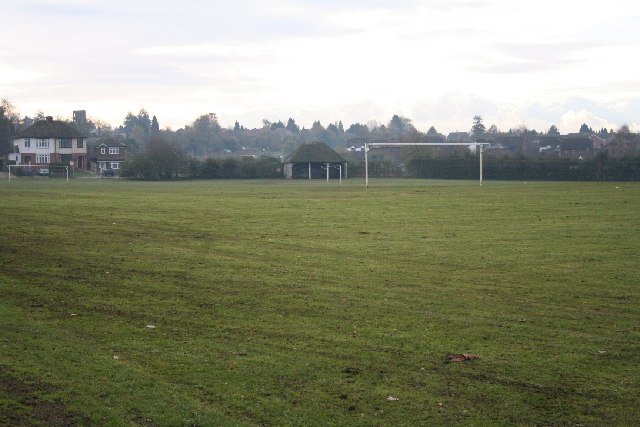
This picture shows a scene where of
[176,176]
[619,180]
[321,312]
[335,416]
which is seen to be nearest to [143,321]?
[321,312]

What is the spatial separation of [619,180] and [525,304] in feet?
248

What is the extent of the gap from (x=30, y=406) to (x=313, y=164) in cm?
10148

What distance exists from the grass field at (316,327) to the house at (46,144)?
10447 centimetres

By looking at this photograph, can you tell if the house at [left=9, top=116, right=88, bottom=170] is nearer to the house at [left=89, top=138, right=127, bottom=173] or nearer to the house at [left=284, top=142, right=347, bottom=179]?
the house at [left=89, top=138, right=127, bottom=173]

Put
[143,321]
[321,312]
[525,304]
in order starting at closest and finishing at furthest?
[143,321]
[321,312]
[525,304]

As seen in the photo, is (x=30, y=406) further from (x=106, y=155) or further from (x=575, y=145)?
(x=575, y=145)

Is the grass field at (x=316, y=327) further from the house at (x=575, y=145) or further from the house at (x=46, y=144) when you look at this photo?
the house at (x=575, y=145)

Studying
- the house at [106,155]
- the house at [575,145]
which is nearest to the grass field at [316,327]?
the house at [106,155]

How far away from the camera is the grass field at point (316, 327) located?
1088 centimetres

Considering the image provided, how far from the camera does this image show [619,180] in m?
88.3

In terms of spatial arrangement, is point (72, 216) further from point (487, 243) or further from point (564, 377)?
point (564, 377)

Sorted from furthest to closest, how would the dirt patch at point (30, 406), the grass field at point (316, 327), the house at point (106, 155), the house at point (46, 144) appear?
the house at point (106, 155)
the house at point (46, 144)
the grass field at point (316, 327)
the dirt patch at point (30, 406)

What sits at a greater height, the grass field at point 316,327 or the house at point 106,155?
the house at point 106,155

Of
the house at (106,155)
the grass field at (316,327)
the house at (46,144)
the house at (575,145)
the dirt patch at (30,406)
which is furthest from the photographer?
the house at (575,145)
